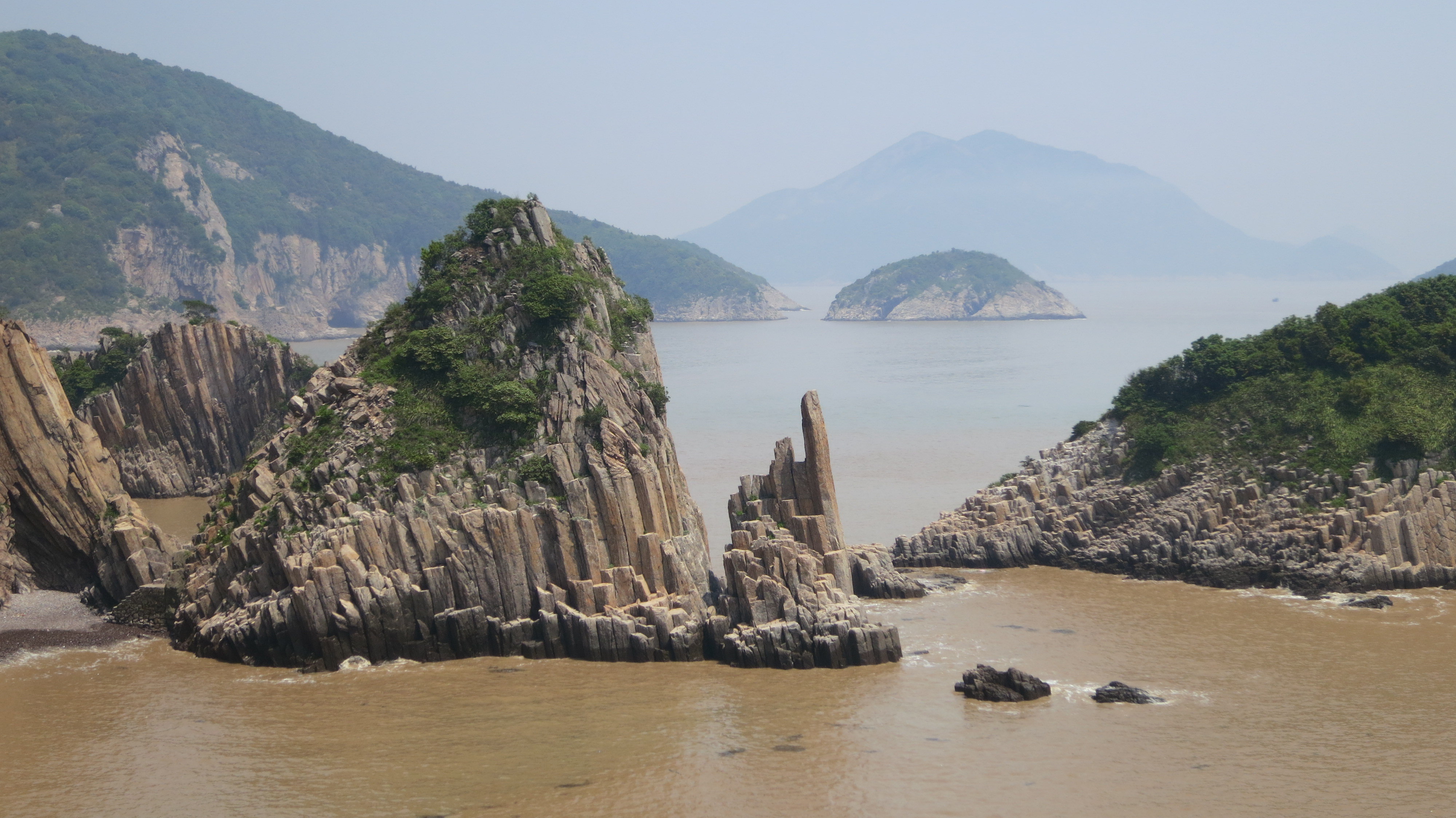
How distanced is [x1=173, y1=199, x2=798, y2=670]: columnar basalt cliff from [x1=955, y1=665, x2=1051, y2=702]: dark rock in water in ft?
27.2

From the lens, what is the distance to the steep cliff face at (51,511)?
4688 centimetres

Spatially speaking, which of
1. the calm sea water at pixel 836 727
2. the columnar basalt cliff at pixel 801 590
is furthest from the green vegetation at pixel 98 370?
the columnar basalt cliff at pixel 801 590

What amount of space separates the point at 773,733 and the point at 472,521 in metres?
13.2

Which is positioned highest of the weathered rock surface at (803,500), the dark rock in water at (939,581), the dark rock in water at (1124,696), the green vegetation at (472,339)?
the green vegetation at (472,339)

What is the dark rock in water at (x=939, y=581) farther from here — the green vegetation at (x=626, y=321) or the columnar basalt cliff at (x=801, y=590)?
the green vegetation at (x=626, y=321)

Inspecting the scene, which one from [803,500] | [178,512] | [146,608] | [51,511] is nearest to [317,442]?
[146,608]

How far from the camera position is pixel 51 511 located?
157 feet

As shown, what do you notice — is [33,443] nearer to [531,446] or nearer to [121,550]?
[121,550]

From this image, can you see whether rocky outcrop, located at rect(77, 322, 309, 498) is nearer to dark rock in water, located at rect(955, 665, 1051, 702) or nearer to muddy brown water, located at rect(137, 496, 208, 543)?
muddy brown water, located at rect(137, 496, 208, 543)

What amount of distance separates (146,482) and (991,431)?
200ft

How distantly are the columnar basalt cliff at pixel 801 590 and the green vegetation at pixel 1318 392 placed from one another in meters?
19.4

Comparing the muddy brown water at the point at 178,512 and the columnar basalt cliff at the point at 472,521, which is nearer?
the columnar basalt cliff at the point at 472,521

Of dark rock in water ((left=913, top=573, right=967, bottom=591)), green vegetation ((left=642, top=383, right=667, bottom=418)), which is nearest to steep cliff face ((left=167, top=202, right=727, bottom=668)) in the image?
green vegetation ((left=642, top=383, right=667, bottom=418))

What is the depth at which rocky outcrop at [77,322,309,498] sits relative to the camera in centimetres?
7631
